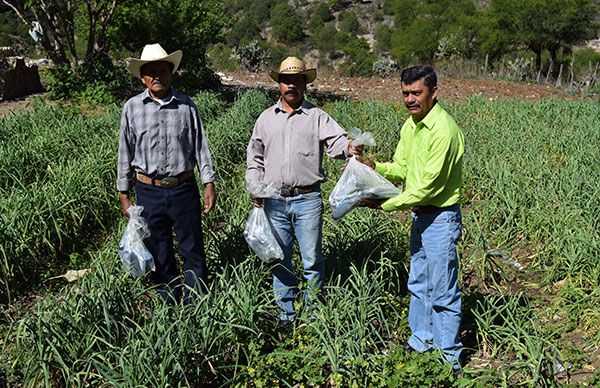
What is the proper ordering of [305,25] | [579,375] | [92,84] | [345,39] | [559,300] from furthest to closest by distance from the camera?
[305,25]
[345,39]
[92,84]
[559,300]
[579,375]

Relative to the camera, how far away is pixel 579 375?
2.98m

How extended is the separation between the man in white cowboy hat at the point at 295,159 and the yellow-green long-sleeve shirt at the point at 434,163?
16.6 inches

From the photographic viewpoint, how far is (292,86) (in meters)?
3.03

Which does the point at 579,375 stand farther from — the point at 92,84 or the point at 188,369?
the point at 92,84

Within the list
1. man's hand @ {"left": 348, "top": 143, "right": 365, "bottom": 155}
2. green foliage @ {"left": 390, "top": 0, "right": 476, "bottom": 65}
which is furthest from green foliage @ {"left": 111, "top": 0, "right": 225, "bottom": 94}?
green foliage @ {"left": 390, "top": 0, "right": 476, "bottom": 65}

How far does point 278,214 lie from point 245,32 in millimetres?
62092

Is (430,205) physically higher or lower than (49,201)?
higher

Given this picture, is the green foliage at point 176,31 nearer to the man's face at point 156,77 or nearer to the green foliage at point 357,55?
the man's face at point 156,77

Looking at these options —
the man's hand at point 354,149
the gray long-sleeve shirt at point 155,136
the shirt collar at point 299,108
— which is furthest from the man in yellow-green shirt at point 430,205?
the gray long-sleeve shirt at point 155,136

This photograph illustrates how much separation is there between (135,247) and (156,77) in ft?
3.17

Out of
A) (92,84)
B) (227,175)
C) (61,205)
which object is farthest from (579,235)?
(92,84)

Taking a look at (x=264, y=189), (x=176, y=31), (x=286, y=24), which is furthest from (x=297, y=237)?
(x=286, y=24)

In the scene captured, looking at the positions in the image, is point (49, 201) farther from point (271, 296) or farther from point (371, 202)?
point (371, 202)

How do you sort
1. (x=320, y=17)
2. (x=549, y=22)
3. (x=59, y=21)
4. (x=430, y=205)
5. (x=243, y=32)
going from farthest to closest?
1. (x=320, y=17)
2. (x=243, y=32)
3. (x=549, y=22)
4. (x=59, y=21)
5. (x=430, y=205)
